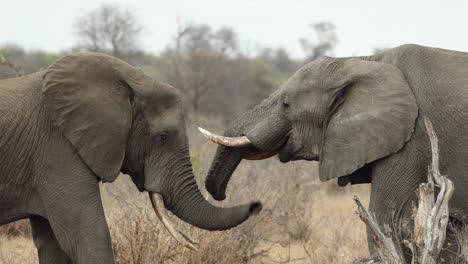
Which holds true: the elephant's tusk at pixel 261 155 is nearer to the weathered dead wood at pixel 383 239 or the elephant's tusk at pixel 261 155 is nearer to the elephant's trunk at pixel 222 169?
the elephant's trunk at pixel 222 169

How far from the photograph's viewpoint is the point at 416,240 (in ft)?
15.7

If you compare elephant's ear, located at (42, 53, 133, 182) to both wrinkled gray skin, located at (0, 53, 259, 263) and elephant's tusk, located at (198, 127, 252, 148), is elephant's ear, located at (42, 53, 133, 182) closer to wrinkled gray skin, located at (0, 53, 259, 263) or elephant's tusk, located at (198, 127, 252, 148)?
wrinkled gray skin, located at (0, 53, 259, 263)

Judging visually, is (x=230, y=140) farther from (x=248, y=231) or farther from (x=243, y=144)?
(x=248, y=231)

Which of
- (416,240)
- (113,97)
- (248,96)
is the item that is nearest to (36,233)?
(113,97)

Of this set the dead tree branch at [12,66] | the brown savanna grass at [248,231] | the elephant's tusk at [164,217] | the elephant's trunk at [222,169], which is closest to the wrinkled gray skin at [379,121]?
the elephant's trunk at [222,169]

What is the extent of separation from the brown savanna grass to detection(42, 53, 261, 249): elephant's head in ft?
2.58

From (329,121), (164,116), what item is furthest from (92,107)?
(329,121)

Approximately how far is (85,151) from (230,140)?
1.11m

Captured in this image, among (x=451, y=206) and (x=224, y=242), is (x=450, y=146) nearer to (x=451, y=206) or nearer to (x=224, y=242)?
(x=451, y=206)

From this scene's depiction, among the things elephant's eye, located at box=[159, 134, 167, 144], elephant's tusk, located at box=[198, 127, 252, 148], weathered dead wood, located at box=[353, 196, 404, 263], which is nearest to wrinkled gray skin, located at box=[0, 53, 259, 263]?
elephant's eye, located at box=[159, 134, 167, 144]

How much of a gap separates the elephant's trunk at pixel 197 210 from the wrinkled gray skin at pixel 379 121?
2.05 feet

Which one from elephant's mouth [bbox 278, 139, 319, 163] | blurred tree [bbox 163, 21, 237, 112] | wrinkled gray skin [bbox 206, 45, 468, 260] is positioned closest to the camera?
wrinkled gray skin [bbox 206, 45, 468, 260]

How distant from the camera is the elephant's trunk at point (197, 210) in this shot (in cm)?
551

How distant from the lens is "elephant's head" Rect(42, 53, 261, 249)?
5.28 meters
